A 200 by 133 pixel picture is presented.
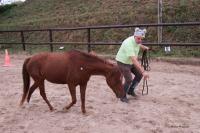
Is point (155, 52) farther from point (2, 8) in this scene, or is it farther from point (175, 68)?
point (2, 8)

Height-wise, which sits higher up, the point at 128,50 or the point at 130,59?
the point at 128,50

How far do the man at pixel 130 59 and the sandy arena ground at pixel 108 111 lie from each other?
309 mm

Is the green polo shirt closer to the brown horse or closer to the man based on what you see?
the man

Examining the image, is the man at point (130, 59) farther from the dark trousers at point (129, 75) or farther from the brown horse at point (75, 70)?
the brown horse at point (75, 70)

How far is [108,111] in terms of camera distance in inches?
258

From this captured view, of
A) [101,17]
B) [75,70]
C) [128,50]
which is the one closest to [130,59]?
[128,50]

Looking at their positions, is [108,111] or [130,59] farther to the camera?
[130,59]

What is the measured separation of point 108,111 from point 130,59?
3.55ft

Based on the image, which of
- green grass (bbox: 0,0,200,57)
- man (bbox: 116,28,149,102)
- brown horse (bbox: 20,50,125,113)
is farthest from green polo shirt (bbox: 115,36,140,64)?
green grass (bbox: 0,0,200,57)

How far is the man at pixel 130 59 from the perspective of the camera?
6.90m

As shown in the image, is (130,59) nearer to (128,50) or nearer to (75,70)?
(128,50)

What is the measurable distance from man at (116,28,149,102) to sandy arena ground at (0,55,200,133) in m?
0.31

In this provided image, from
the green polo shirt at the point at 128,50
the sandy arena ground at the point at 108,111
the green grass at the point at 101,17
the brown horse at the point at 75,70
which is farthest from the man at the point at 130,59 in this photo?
the green grass at the point at 101,17

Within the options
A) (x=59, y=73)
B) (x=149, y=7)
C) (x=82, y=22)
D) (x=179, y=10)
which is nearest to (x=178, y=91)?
(x=59, y=73)
